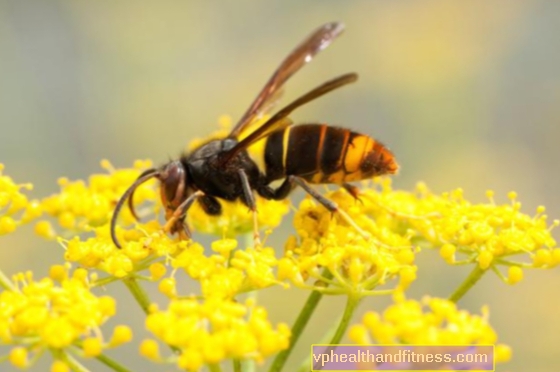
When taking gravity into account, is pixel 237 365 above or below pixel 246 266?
below

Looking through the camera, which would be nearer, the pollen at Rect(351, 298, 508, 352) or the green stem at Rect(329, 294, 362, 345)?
the pollen at Rect(351, 298, 508, 352)

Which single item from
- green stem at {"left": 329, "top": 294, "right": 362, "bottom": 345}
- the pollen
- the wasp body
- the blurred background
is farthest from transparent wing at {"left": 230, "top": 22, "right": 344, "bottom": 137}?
the blurred background

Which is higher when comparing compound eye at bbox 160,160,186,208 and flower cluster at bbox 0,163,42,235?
flower cluster at bbox 0,163,42,235

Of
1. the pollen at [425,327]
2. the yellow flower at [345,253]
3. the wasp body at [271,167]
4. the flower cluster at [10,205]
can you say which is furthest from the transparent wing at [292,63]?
the pollen at [425,327]

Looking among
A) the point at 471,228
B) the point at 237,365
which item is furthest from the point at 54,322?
the point at 471,228

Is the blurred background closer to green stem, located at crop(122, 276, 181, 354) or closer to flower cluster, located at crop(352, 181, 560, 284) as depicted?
flower cluster, located at crop(352, 181, 560, 284)

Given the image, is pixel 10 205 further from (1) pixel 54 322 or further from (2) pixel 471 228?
(2) pixel 471 228

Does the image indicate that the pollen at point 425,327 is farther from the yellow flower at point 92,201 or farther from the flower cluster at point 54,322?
the yellow flower at point 92,201

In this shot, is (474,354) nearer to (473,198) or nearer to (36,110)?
(473,198)
